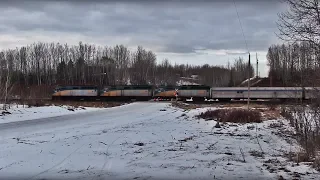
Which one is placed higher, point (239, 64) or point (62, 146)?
point (239, 64)

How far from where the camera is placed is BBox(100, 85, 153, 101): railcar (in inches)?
2485

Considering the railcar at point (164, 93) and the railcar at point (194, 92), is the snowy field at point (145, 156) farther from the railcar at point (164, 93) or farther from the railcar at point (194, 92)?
the railcar at point (164, 93)

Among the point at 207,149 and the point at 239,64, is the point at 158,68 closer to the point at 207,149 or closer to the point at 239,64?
the point at 239,64

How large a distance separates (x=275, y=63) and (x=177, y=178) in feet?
339

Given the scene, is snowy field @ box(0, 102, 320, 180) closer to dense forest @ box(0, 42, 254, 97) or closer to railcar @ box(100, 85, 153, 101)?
railcar @ box(100, 85, 153, 101)

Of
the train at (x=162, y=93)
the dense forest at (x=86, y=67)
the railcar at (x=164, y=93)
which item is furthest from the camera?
the dense forest at (x=86, y=67)

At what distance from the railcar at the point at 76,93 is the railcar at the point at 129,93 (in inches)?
62.3

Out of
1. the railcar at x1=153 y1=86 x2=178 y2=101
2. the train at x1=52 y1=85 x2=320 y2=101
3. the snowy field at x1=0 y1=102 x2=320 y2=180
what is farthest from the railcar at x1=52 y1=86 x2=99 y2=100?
the snowy field at x1=0 y1=102 x2=320 y2=180

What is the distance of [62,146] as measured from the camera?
12.3 m

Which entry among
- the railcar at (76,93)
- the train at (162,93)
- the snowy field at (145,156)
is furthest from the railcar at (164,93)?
the snowy field at (145,156)

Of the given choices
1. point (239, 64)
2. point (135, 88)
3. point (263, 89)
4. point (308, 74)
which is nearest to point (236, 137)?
point (308, 74)

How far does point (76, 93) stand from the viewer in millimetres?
63938

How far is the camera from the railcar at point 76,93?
209 ft

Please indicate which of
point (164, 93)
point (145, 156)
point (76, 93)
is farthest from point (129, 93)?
point (145, 156)
